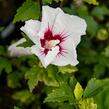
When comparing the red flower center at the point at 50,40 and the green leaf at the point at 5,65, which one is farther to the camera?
the green leaf at the point at 5,65

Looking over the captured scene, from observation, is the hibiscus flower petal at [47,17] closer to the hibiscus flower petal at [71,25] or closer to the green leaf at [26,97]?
the hibiscus flower petal at [71,25]

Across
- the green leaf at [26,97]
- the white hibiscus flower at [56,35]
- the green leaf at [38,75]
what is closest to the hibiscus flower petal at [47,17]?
the white hibiscus flower at [56,35]

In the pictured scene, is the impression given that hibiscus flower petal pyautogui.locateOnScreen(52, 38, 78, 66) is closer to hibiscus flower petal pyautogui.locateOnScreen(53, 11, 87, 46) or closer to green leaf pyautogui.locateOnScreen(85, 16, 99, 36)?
hibiscus flower petal pyautogui.locateOnScreen(53, 11, 87, 46)

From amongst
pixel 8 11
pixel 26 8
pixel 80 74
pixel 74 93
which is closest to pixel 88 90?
pixel 74 93

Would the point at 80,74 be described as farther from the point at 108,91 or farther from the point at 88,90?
the point at 88,90

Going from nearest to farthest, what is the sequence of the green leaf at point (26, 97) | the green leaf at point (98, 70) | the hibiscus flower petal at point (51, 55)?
1. the hibiscus flower petal at point (51, 55)
2. the green leaf at point (26, 97)
3. the green leaf at point (98, 70)

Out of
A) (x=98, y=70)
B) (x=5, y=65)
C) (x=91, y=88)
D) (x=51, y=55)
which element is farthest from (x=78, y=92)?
(x=98, y=70)

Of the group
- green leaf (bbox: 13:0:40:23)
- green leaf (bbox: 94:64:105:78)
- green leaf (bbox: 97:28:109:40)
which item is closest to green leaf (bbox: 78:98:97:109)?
green leaf (bbox: 13:0:40:23)
